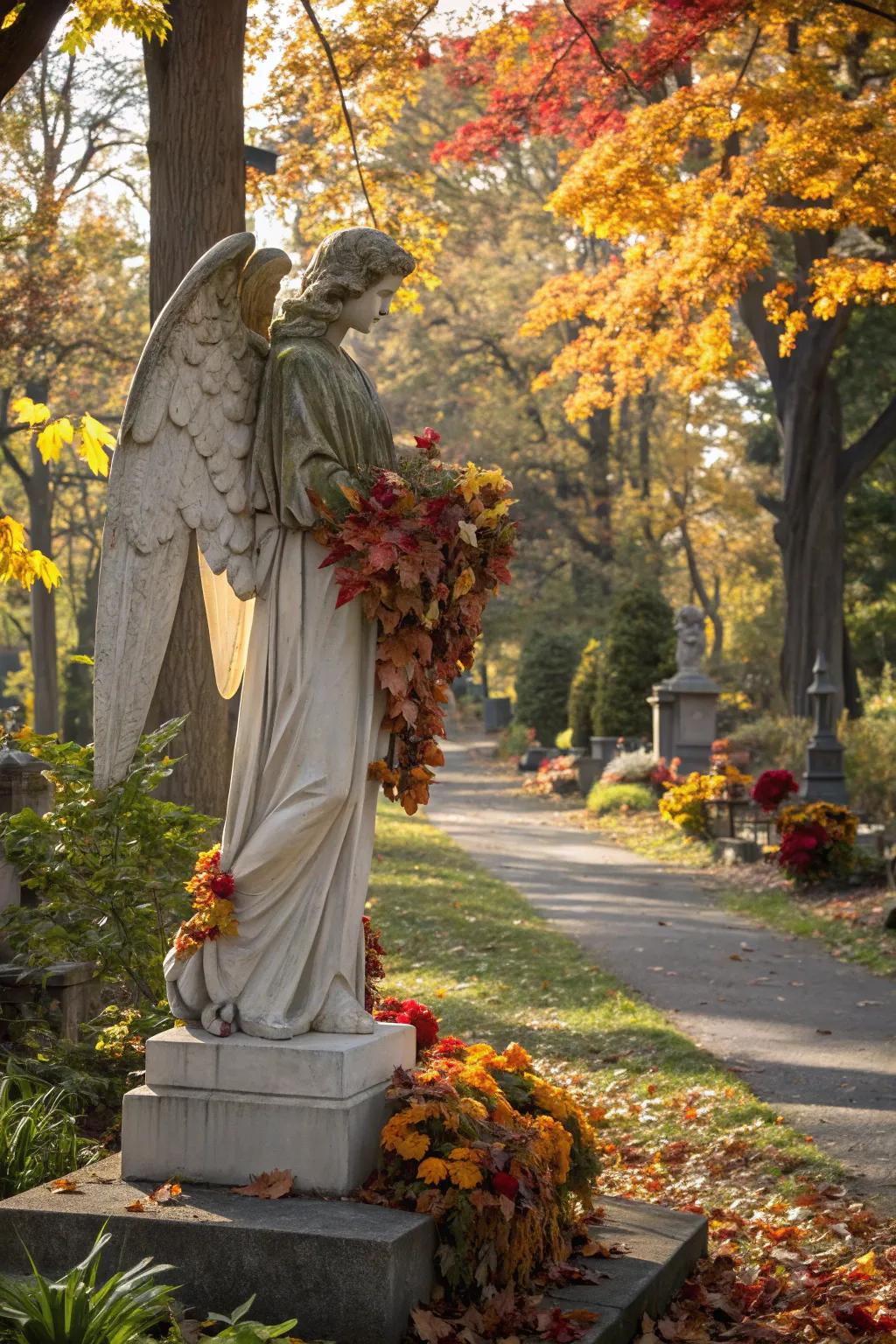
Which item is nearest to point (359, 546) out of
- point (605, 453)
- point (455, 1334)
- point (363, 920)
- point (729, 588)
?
point (363, 920)

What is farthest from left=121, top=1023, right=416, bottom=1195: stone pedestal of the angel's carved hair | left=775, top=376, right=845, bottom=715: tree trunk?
left=775, top=376, right=845, bottom=715: tree trunk

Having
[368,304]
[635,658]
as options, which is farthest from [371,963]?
[635,658]

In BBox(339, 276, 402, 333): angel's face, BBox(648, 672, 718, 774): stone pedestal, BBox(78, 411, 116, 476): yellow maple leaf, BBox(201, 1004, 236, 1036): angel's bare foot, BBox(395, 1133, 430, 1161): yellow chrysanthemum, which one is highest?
BBox(339, 276, 402, 333): angel's face

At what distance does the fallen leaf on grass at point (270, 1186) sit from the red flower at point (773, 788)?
12.4 m

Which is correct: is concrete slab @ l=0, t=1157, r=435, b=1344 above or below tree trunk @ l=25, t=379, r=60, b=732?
below

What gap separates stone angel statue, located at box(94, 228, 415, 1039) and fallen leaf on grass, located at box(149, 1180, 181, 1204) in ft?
1.43

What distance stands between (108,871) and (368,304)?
2.61 meters

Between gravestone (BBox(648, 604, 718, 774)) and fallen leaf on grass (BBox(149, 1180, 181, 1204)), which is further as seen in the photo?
gravestone (BBox(648, 604, 718, 774))

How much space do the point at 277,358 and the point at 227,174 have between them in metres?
4.96

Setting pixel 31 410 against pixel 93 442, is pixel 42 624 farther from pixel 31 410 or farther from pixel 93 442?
pixel 93 442

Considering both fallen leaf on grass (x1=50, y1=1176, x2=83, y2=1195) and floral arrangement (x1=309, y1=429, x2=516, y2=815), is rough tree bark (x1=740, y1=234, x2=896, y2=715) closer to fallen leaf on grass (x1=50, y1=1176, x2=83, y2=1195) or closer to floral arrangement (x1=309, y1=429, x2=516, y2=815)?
floral arrangement (x1=309, y1=429, x2=516, y2=815)

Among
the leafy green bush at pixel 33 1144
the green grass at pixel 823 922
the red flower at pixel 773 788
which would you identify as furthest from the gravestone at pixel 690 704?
the leafy green bush at pixel 33 1144

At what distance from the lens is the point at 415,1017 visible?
5.28m

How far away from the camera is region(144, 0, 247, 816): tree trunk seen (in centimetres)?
908
